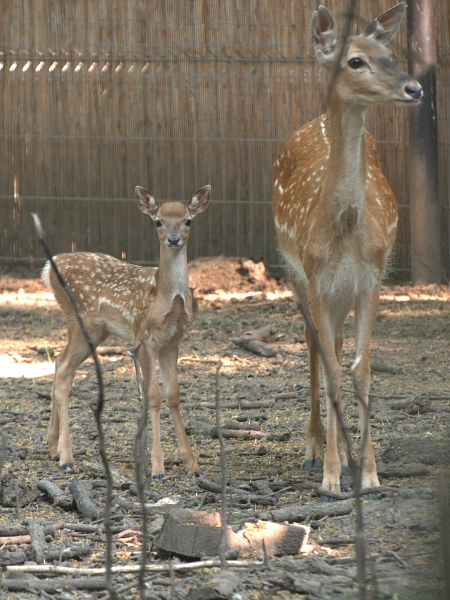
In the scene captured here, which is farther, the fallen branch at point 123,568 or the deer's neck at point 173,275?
the deer's neck at point 173,275

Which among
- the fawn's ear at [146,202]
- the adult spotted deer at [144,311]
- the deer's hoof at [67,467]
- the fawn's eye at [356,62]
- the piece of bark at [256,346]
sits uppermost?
the fawn's eye at [356,62]

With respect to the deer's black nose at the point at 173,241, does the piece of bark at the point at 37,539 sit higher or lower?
lower

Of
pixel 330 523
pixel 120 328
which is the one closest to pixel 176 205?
pixel 120 328

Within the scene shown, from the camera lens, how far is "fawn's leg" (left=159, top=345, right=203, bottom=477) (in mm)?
5086

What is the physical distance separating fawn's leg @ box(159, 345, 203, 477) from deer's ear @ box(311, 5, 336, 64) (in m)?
1.81

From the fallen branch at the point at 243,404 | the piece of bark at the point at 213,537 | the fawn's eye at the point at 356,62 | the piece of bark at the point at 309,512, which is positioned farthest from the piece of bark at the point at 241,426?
the fawn's eye at the point at 356,62

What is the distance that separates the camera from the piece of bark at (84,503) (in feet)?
13.9

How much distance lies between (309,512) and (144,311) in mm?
1769

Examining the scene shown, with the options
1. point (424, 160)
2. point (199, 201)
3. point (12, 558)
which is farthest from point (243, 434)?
point (424, 160)

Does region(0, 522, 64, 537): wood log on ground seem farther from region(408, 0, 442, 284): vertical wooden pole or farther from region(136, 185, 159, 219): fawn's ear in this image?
region(408, 0, 442, 284): vertical wooden pole

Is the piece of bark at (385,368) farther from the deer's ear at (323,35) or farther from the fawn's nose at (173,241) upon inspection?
the deer's ear at (323,35)

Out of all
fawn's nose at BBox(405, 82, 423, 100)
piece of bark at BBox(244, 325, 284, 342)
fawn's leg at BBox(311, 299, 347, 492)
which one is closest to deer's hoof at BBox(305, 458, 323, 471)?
fawn's leg at BBox(311, 299, 347, 492)

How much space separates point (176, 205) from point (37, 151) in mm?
5150

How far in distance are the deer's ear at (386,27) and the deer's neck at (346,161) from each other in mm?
489
